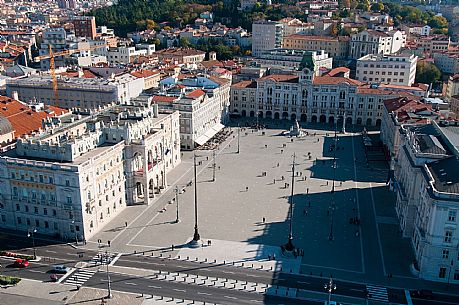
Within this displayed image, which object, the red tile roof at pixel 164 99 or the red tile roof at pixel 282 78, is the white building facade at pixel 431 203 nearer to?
the red tile roof at pixel 164 99

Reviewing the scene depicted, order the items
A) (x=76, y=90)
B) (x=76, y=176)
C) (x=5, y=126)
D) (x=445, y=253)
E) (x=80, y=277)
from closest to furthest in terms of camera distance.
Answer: (x=445, y=253) → (x=80, y=277) → (x=76, y=176) → (x=5, y=126) → (x=76, y=90)

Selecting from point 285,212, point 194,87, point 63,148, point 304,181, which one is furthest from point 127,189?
point 194,87

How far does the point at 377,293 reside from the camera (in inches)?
2517

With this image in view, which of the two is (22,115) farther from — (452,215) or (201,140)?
(452,215)

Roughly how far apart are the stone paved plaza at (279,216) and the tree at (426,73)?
86.1 m

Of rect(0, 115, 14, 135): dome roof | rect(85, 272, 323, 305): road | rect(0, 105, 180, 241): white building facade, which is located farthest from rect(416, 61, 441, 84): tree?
rect(85, 272, 323, 305): road

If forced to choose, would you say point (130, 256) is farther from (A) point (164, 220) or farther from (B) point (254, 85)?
(B) point (254, 85)

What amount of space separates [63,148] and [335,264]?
46.7 m

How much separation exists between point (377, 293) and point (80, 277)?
4102cm

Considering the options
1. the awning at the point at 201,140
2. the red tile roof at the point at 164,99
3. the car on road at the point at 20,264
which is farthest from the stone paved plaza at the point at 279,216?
the red tile roof at the point at 164,99

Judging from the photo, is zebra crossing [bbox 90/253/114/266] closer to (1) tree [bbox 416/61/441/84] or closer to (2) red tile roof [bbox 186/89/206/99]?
(2) red tile roof [bbox 186/89/206/99]

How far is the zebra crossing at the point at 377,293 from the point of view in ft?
206

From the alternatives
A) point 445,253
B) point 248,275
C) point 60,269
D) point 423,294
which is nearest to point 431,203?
point 445,253

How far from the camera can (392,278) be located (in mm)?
67438
